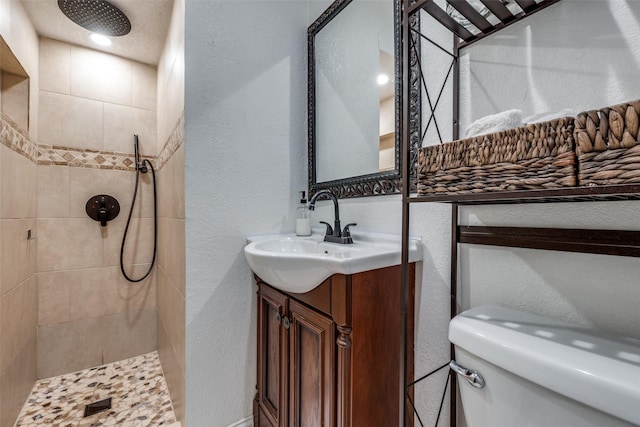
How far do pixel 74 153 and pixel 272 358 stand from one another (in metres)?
1.76

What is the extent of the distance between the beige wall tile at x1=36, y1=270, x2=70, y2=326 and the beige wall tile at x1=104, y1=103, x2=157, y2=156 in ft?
2.79

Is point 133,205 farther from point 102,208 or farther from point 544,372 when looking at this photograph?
point 544,372

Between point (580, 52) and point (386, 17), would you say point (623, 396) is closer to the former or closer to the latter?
point (580, 52)

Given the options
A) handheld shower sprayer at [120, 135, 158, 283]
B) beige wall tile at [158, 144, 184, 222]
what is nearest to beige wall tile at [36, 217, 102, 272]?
handheld shower sprayer at [120, 135, 158, 283]

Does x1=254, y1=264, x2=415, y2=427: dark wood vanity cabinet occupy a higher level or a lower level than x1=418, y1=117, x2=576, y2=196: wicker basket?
lower

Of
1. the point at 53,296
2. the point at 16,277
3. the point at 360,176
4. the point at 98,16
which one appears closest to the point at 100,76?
the point at 98,16

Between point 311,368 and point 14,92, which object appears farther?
point 14,92

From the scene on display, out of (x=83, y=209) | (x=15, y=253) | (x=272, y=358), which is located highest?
(x=83, y=209)

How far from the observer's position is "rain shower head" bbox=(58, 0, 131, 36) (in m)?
1.38

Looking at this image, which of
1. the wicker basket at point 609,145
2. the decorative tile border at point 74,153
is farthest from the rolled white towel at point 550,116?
the decorative tile border at point 74,153

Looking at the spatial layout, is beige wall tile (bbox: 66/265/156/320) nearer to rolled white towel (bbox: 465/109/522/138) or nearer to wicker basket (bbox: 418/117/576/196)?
wicker basket (bbox: 418/117/576/196)

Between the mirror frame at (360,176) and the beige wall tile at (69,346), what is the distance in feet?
5.55

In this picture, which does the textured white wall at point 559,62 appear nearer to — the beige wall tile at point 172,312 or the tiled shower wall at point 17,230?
the beige wall tile at point 172,312

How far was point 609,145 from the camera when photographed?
0.41 metres
